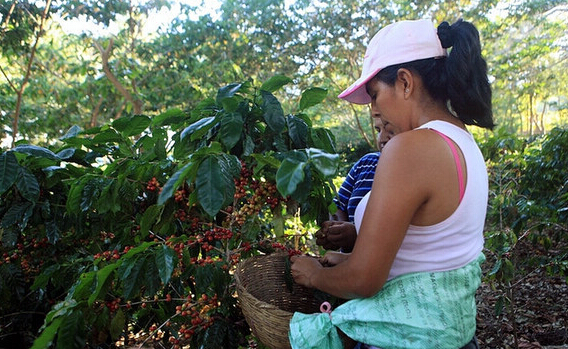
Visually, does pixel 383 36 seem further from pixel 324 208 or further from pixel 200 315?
pixel 200 315

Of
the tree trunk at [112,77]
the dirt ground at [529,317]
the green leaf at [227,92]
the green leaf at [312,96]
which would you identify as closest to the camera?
the green leaf at [227,92]

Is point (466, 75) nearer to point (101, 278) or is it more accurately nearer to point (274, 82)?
point (274, 82)

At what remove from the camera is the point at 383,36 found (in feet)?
3.89

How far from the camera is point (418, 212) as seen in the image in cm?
101

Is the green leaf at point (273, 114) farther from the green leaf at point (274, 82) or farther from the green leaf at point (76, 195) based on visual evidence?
the green leaf at point (76, 195)

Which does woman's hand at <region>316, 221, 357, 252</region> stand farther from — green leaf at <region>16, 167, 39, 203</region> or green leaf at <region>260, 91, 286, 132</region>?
green leaf at <region>16, 167, 39, 203</region>

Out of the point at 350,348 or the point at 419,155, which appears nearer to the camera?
the point at 419,155

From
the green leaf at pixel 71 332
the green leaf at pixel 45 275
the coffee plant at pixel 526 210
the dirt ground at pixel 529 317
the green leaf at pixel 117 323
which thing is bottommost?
the dirt ground at pixel 529 317

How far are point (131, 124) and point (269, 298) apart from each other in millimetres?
799

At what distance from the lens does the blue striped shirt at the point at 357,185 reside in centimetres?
186

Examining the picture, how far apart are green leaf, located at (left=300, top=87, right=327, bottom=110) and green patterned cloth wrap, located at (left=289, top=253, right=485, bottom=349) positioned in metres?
0.76

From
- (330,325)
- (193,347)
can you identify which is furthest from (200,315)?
(330,325)

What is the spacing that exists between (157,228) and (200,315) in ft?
1.09

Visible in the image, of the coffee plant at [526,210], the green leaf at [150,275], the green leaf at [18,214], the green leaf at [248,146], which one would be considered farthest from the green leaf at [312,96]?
the coffee plant at [526,210]
